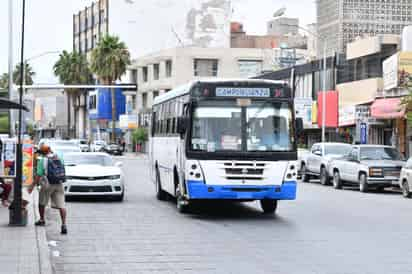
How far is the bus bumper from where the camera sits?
1831 centimetres

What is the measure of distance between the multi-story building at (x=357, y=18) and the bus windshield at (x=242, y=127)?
42454mm

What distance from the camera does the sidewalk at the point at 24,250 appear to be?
11133 mm

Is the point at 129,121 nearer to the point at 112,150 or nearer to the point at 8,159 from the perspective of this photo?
the point at 112,150

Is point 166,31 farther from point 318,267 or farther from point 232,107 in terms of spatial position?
point 318,267

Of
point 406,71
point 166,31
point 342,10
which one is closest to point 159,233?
point 406,71

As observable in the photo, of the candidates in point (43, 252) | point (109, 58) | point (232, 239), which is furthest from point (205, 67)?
point (43, 252)

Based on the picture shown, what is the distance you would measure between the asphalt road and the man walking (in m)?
0.62

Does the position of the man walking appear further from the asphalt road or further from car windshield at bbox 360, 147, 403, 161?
car windshield at bbox 360, 147, 403, 161

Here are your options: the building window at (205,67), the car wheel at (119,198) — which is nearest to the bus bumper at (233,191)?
the car wheel at (119,198)

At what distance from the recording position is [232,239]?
15242 millimetres

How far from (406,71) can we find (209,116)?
76.3 ft

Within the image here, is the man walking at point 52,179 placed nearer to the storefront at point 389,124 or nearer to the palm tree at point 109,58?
the storefront at point 389,124

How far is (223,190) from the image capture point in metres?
18.3

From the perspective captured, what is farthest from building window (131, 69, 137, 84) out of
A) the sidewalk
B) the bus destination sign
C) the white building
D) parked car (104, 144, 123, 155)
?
the sidewalk
